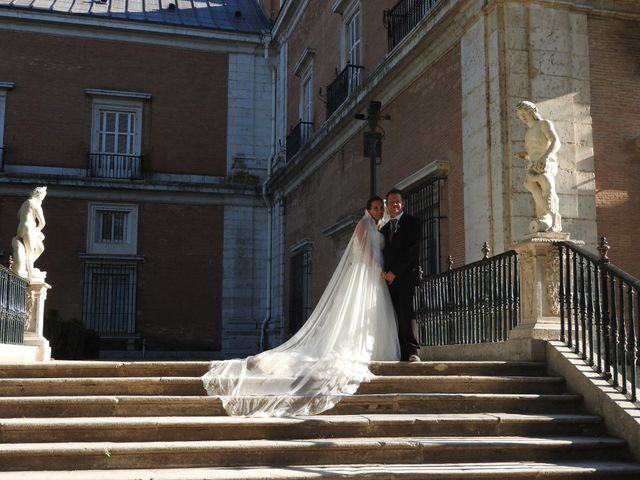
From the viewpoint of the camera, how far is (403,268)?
24.7 ft

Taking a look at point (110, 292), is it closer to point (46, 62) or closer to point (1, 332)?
point (46, 62)

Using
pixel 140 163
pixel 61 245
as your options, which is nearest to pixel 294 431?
pixel 61 245

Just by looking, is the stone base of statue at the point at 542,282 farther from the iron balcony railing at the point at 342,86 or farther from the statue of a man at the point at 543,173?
the iron balcony railing at the point at 342,86

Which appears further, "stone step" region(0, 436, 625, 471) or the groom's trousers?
the groom's trousers

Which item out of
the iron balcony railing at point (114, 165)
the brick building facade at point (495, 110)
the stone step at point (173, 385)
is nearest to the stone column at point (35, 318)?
the stone step at point (173, 385)

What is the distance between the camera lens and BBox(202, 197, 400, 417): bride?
20.1ft

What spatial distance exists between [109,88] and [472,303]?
16536 mm

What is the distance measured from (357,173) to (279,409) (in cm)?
996

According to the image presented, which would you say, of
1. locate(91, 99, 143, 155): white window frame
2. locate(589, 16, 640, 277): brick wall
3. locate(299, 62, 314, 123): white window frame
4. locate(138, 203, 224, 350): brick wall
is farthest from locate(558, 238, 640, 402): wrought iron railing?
locate(91, 99, 143, 155): white window frame

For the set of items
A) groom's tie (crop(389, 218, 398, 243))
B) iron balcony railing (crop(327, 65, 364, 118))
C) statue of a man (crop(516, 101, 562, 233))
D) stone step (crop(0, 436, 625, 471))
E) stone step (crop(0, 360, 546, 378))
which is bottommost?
stone step (crop(0, 436, 625, 471))

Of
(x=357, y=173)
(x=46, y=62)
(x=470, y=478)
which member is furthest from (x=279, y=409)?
(x=46, y=62)

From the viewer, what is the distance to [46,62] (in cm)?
2236

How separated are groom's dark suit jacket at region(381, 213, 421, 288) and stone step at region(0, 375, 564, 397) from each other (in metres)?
1.25

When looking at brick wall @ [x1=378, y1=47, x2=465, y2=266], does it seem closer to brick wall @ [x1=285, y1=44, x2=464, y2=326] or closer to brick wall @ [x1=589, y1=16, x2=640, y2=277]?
brick wall @ [x1=285, y1=44, x2=464, y2=326]
